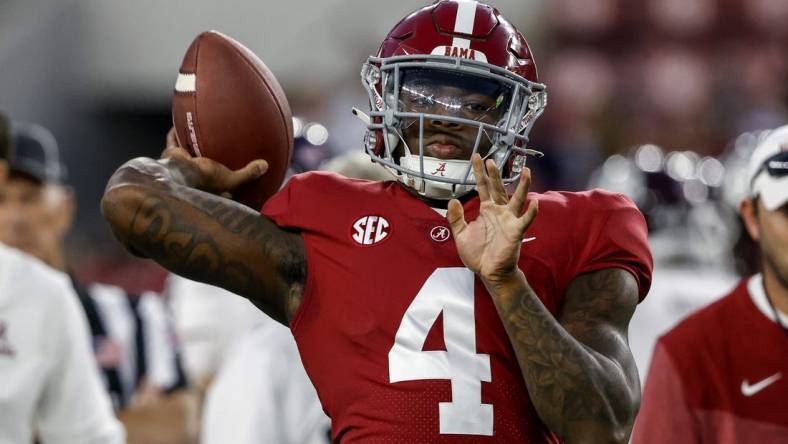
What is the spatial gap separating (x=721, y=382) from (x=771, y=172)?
1.54ft

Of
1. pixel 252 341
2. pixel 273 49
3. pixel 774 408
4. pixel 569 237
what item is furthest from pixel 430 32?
pixel 273 49

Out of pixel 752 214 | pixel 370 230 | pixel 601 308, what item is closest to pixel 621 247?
pixel 601 308

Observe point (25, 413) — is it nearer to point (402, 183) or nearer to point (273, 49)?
point (402, 183)

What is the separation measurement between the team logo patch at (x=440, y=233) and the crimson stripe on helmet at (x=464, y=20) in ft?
1.06

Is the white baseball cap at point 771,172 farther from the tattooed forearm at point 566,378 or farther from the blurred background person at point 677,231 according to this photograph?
the blurred background person at point 677,231

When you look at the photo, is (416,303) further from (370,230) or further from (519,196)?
(519,196)

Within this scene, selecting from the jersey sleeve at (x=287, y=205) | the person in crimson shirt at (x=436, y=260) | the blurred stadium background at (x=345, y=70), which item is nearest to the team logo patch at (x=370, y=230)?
the person in crimson shirt at (x=436, y=260)

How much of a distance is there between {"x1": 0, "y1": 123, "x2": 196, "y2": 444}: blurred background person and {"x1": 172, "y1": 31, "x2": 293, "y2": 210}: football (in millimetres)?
1928

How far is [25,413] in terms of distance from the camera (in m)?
3.22

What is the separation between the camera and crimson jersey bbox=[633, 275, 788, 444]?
110 inches

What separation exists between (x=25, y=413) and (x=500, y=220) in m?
1.64

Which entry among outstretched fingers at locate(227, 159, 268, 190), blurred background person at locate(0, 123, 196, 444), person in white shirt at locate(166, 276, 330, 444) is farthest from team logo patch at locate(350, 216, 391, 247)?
blurred background person at locate(0, 123, 196, 444)

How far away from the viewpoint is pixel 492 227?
6.77 feet

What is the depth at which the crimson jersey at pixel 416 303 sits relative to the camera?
2.16 metres
